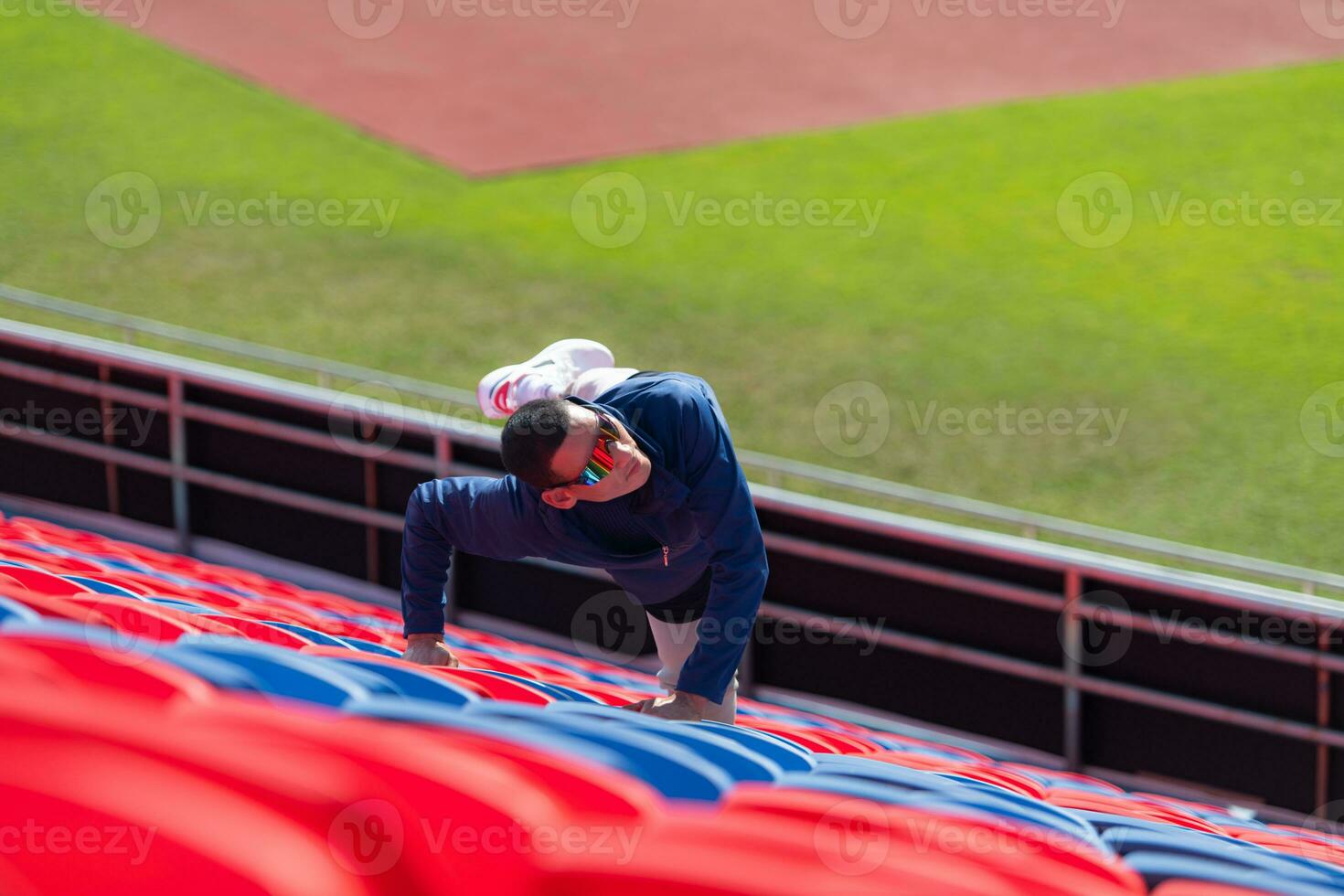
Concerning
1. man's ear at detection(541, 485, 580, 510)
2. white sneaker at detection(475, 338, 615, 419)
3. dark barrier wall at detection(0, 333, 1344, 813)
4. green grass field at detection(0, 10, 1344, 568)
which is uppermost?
green grass field at detection(0, 10, 1344, 568)

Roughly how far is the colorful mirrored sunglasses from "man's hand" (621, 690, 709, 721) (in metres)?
0.46

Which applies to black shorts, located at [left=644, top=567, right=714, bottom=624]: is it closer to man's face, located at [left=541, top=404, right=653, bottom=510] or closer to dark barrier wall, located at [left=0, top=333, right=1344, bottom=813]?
man's face, located at [left=541, top=404, right=653, bottom=510]

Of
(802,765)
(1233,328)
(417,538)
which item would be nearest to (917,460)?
(1233,328)

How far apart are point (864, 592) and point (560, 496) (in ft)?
9.29

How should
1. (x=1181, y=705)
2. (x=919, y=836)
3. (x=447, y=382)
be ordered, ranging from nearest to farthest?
(x=919, y=836) → (x=1181, y=705) → (x=447, y=382)

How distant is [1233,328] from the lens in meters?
A: 9.87

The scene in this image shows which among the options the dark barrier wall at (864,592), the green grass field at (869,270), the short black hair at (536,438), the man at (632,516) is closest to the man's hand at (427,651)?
the man at (632,516)

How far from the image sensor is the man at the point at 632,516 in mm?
2598

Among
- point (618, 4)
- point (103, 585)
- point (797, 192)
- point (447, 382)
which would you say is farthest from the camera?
point (618, 4)

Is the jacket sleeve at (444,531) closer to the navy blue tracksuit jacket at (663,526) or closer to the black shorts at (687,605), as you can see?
the navy blue tracksuit jacket at (663,526)

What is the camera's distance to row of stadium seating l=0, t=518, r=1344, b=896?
0.97 meters

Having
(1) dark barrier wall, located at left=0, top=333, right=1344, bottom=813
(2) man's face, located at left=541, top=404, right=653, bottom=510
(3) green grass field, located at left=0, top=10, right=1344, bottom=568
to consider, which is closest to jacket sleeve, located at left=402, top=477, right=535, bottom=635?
(2) man's face, located at left=541, top=404, right=653, bottom=510

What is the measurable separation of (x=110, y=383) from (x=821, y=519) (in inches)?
125

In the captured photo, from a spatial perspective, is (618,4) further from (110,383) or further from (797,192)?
(110,383)
